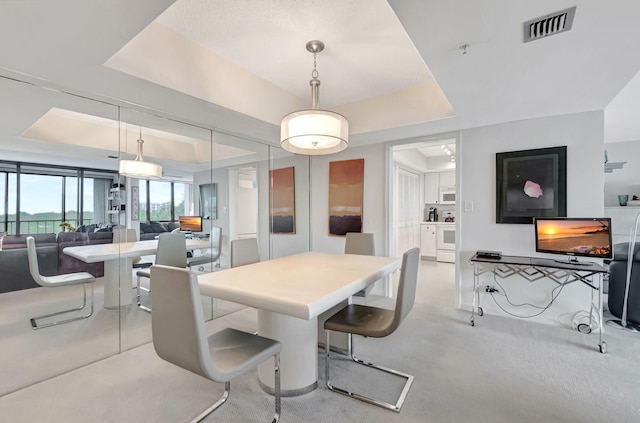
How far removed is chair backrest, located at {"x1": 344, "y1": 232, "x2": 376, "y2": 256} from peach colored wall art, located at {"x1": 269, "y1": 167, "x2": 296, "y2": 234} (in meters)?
1.46

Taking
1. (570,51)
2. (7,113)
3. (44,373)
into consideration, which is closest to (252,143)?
(7,113)

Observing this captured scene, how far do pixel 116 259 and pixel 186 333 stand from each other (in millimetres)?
1950

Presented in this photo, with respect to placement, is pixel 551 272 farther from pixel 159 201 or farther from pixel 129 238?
pixel 129 238

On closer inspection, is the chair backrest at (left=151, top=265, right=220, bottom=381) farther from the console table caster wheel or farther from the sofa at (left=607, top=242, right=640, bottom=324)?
the sofa at (left=607, top=242, right=640, bottom=324)

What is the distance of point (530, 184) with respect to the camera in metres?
3.07

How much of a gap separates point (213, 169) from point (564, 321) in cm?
419

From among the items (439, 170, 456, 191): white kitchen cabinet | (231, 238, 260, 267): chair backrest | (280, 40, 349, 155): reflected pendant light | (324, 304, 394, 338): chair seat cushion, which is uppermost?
(439, 170, 456, 191): white kitchen cabinet

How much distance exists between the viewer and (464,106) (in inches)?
105

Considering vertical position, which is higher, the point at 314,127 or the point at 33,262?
the point at 314,127

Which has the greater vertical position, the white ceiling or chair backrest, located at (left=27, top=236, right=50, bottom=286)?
the white ceiling

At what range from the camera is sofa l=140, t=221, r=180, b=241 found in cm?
283

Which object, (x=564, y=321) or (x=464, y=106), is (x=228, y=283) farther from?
(x=564, y=321)

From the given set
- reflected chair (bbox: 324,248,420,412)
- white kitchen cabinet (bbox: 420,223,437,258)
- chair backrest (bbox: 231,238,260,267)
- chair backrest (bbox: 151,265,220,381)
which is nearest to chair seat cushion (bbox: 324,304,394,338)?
reflected chair (bbox: 324,248,420,412)

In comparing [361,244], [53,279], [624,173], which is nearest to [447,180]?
[624,173]
